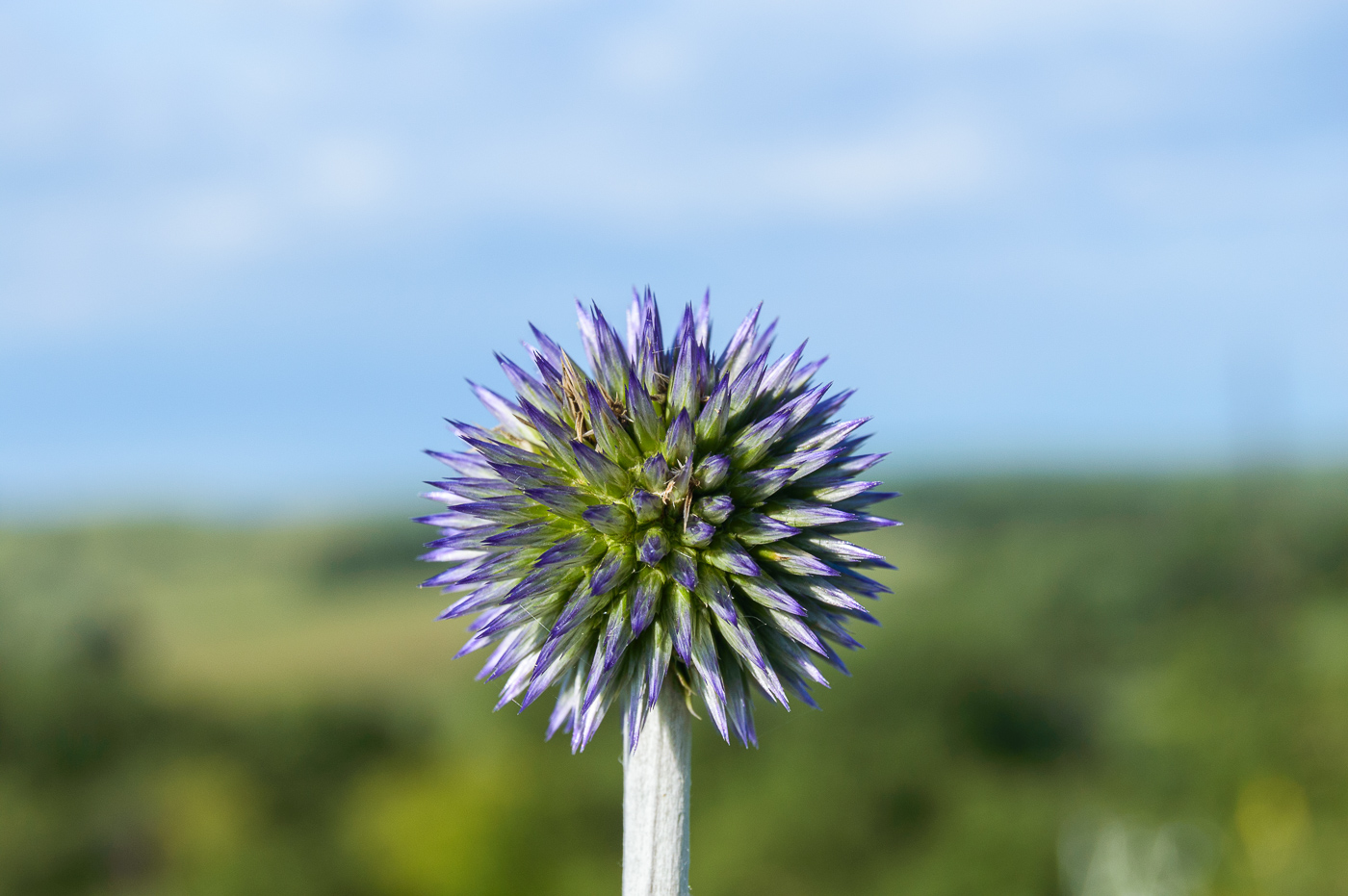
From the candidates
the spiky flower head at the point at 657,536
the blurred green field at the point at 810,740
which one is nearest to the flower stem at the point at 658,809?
the spiky flower head at the point at 657,536

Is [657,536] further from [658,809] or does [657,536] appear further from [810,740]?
[810,740]

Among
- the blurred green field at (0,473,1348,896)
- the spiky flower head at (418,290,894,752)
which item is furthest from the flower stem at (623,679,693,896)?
the blurred green field at (0,473,1348,896)

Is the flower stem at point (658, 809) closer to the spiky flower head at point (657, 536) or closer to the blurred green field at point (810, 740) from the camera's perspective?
the spiky flower head at point (657, 536)

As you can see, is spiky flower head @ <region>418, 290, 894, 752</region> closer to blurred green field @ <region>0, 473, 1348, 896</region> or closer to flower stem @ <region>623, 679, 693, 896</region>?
flower stem @ <region>623, 679, 693, 896</region>

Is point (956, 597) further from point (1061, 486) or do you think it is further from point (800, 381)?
point (800, 381)

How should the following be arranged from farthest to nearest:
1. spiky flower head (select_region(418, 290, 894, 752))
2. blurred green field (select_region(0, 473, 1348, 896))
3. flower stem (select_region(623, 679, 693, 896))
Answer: blurred green field (select_region(0, 473, 1348, 896)) → spiky flower head (select_region(418, 290, 894, 752)) → flower stem (select_region(623, 679, 693, 896))

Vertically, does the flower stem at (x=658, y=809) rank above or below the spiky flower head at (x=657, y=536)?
below
